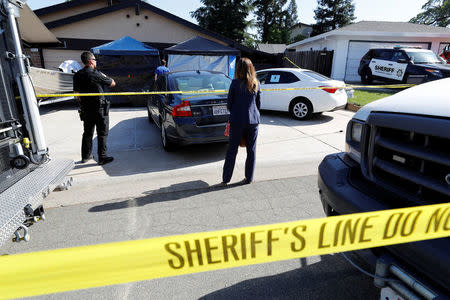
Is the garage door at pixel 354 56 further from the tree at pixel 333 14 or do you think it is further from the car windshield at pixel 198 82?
the tree at pixel 333 14

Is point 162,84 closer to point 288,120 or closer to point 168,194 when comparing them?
point 168,194

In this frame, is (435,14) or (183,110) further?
(435,14)

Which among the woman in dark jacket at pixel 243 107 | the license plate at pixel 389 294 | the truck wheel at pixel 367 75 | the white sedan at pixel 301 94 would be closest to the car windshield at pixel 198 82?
the woman in dark jacket at pixel 243 107

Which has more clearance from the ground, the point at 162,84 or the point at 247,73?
the point at 247,73

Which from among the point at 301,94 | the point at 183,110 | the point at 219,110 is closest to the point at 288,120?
the point at 301,94

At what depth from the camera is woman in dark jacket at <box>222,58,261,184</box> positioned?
12.2ft

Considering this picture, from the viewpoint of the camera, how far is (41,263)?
44.8 inches

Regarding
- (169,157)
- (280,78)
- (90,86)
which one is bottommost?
(169,157)

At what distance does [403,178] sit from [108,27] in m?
16.9

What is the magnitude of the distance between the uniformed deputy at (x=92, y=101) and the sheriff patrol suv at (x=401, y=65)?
35.5ft

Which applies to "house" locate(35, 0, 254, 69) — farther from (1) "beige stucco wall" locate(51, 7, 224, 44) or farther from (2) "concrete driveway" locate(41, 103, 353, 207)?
(2) "concrete driveway" locate(41, 103, 353, 207)

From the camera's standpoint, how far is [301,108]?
329 inches

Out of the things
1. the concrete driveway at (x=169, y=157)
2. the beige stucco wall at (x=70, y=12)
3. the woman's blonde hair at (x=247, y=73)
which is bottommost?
the concrete driveway at (x=169, y=157)

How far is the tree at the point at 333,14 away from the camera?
42.2 meters
